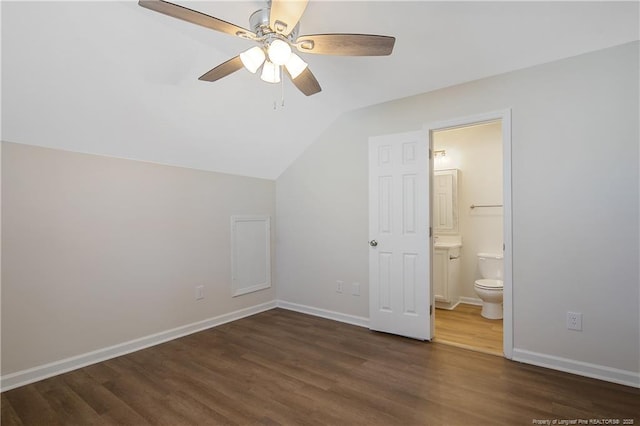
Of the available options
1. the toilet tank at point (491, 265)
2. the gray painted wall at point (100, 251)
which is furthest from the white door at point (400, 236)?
the gray painted wall at point (100, 251)

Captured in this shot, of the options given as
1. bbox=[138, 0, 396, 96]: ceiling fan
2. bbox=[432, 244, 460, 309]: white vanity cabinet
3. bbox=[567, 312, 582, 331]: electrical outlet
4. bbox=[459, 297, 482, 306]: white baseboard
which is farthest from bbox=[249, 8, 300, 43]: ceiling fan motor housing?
bbox=[459, 297, 482, 306]: white baseboard

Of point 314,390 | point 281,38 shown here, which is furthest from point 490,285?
point 281,38

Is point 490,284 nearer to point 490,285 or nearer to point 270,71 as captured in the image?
point 490,285

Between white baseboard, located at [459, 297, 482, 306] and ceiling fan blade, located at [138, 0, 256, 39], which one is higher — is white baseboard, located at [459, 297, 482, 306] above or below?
below

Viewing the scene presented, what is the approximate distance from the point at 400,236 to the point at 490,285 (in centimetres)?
138

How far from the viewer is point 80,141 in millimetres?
2502

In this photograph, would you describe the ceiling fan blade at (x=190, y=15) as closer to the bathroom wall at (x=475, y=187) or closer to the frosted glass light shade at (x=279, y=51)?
the frosted glass light shade at (x=279, y=51)

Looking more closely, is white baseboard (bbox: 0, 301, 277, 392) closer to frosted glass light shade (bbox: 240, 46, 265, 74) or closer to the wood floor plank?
the wood floor plank

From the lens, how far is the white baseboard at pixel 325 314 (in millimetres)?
3481

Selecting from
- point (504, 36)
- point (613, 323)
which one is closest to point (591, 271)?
point (613, 323)

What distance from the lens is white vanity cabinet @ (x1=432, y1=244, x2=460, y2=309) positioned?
13.4 feet

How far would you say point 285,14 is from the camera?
1.47 m

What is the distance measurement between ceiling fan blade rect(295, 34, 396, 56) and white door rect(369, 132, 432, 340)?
1.57m

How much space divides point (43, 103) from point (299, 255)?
2808mm
